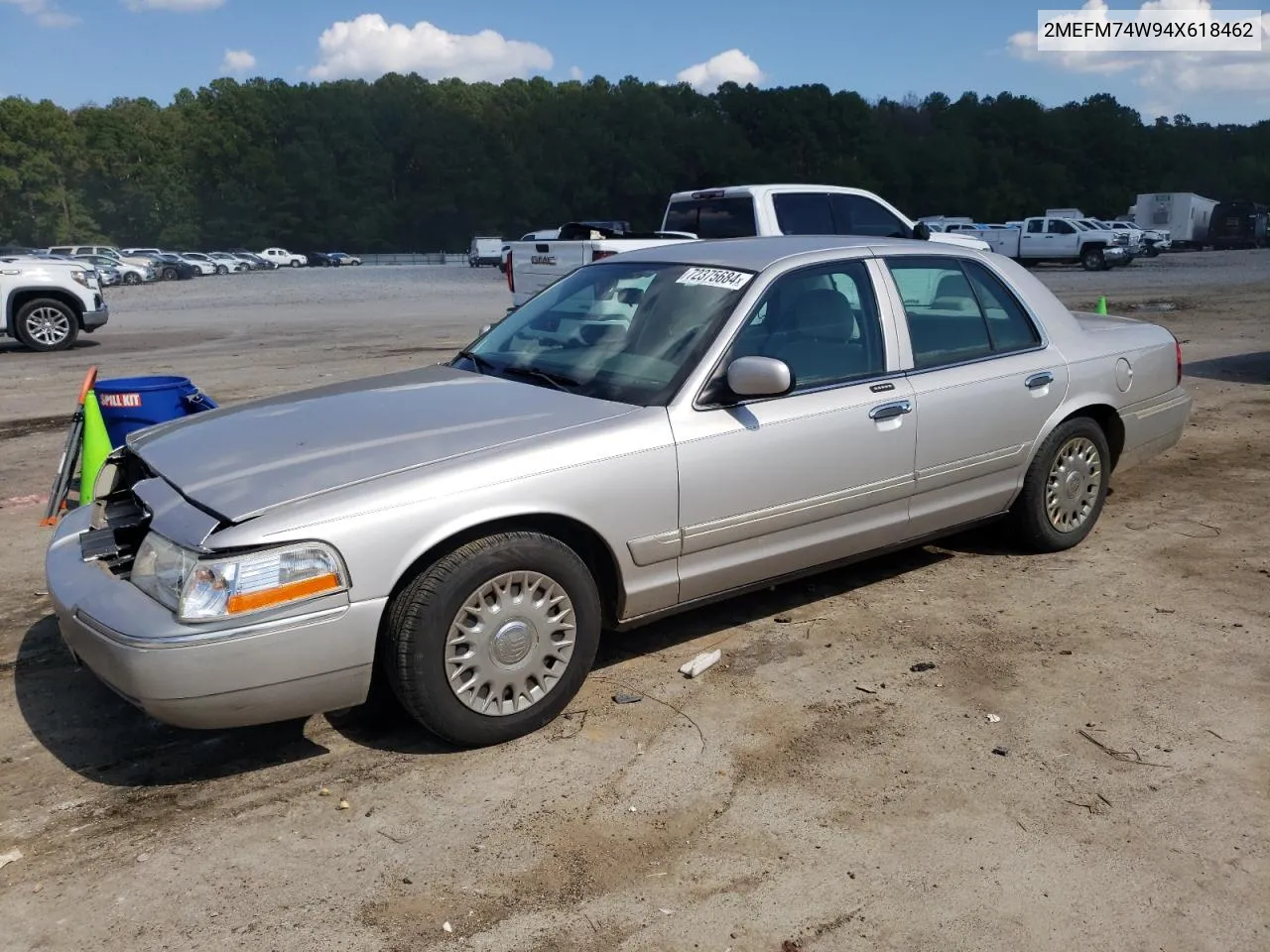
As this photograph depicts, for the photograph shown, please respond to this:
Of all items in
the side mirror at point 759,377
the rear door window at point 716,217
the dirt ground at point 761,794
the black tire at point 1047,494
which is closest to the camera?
the dirt ground at point 761,794

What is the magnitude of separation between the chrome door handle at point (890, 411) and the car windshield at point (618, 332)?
0.75 meters

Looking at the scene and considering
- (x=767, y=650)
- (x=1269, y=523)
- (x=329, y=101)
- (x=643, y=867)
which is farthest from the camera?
(x=329, y=101)

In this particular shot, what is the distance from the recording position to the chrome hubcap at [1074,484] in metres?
5.39

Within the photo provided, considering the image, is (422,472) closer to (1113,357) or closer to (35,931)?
(35,931)

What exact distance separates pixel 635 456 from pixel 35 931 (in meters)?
2.23

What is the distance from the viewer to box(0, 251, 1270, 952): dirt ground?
2793 mm

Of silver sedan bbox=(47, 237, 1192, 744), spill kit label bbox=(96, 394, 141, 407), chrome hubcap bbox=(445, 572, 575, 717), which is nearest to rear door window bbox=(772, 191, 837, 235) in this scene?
silver sedan bbox=(47, 237, 1192, 744)

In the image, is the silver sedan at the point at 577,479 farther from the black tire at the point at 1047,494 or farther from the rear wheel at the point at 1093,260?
the rear wheel at the point at 1093,260

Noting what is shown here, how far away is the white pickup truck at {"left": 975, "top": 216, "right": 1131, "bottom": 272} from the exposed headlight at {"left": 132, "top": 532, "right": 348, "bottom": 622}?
36842 mm

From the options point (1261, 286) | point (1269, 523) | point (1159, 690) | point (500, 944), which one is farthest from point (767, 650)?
point (1261, 286)

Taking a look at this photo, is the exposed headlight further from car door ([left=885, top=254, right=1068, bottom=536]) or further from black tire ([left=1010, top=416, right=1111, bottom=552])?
black tire ([left=1010, top=416, right=1111, bottom=552])

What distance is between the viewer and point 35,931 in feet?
9.05

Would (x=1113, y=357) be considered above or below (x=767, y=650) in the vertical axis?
above

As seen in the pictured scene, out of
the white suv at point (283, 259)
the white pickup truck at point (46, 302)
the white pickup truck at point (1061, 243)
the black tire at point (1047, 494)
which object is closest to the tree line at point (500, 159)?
the white suv at point (283, 259)
